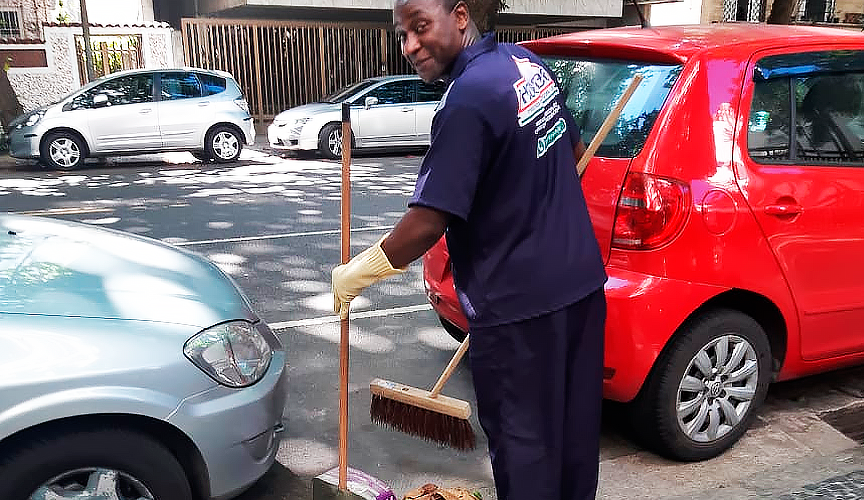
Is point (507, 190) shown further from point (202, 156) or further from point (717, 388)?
point (202, 156)

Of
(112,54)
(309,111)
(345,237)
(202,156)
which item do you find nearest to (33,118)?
(202,156)

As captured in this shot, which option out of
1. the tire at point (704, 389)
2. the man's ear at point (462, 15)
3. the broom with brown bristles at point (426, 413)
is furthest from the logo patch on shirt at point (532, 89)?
the tire at point (704, 389)

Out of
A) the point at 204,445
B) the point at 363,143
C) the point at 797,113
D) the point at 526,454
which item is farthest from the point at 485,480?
the point at 363,143

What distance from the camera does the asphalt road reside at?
3.15 meters

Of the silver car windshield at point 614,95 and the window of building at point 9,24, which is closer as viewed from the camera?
the silver car windshield at point 614,95

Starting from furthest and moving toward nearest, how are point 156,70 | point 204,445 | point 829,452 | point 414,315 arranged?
point 156,70 < point 414,315 < point 829,452 < point 204,445

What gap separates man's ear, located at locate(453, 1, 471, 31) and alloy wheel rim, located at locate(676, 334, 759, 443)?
174 centimetres

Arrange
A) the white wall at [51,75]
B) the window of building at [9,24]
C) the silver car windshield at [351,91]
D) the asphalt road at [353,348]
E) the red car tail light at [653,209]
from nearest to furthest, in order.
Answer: the red car tail light at [653,209] < the asphalt road at [353,348] < the silver car windshield at [351,91] < the window of building at [9,24] < the white wall at [51,75]

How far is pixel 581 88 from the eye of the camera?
334 centimetres

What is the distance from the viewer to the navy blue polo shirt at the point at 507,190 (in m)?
1.89

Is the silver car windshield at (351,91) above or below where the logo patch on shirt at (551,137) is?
above

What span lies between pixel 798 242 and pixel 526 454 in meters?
1.64

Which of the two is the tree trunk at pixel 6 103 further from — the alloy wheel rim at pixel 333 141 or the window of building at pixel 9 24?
the alloy wheel rim at pixel 333 141

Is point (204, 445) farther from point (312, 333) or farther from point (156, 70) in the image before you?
point (156, 70)
